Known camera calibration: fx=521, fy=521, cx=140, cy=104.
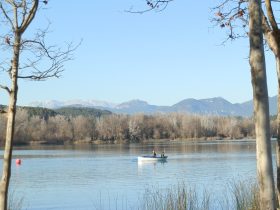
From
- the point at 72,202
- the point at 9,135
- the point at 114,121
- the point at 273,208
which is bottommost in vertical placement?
the point at 72,202

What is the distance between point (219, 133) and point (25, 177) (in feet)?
413

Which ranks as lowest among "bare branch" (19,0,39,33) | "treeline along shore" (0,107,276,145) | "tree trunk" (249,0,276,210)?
"tree trunk" (249,0,276,210)

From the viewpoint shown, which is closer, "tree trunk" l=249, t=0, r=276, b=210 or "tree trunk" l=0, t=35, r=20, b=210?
"tree trunk" l=249, t=0, r=276, b=210

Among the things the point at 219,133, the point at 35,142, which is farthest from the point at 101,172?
the point at 219,133

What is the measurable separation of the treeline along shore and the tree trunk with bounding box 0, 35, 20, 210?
13481cm

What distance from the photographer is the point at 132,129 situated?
155m

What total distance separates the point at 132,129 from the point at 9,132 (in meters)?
147

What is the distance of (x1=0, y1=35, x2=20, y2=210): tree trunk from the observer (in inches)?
298

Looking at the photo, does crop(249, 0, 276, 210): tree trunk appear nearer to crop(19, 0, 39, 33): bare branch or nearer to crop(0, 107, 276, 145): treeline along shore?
crop(19, 0, 39, 33): bare branch

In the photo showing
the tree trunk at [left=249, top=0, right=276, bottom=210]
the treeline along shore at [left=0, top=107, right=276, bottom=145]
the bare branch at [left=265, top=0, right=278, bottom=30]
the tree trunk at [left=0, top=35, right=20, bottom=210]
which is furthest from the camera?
the treeline along shore at [left=0, top=107, right=276, bottom=145]

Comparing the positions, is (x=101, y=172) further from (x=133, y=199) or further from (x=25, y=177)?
(x=133, y=199)

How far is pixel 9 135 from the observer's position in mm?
7672

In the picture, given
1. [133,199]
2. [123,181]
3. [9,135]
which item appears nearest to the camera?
[9,135]

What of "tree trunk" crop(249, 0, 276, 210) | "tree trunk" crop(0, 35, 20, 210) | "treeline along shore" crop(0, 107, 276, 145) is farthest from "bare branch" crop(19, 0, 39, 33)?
"treeline along shore" crop(0, 107, 276, 145)
